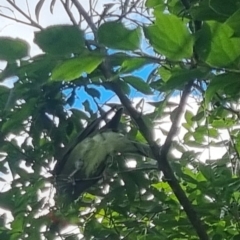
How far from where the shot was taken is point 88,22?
102cm

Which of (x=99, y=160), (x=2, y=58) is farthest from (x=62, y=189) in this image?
(x=2, y=58)

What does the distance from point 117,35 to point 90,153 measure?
90 cm

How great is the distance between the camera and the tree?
61 centimetres

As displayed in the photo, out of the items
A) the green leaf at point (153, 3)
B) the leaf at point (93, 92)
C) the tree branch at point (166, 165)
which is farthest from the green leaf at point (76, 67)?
the leaf at point (93, 92)

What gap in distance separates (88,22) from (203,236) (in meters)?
0.41

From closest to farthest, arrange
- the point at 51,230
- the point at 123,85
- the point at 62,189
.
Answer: the point at 123,85 → the point at 51,230 → the point at 62,189

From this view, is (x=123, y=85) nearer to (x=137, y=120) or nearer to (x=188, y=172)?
(x=137, y=120)

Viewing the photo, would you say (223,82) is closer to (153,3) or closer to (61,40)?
(61,40)

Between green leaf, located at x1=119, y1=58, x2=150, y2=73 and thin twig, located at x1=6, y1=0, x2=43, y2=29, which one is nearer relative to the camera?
green leaf, located at x1=119, y1=58, x2=150, y2=73

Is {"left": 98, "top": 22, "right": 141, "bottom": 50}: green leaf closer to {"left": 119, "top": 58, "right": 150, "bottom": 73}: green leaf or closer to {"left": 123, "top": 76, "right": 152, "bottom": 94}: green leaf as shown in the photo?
{"left": 119, "top": 58, "right": 150, "bottom": 73}: green leaf

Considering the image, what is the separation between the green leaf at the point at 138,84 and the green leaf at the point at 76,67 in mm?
192

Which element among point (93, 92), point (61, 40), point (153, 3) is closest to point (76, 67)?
point (61, 40)

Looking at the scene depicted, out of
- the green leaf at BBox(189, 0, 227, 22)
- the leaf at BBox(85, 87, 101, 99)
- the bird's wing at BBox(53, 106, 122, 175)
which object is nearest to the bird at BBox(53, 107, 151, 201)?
the bird's wing at BBox(53, 106, 122, 175)

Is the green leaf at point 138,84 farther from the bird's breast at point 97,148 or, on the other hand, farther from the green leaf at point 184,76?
the bird's breast at point 97,148
